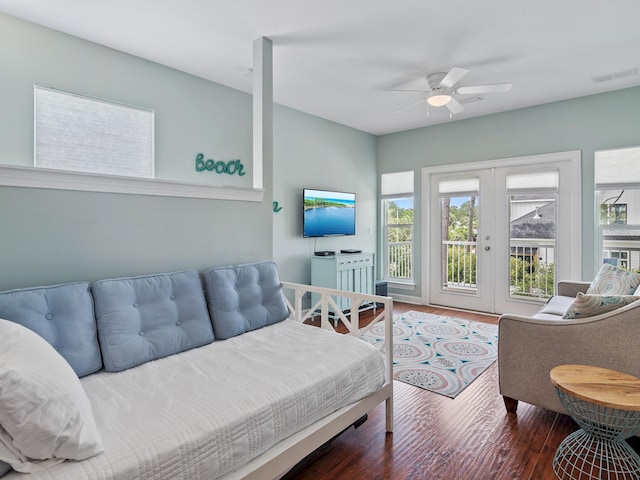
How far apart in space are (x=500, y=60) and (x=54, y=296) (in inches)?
142

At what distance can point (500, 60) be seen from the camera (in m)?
3.12

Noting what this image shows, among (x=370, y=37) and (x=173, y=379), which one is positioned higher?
(x=370, y=37)

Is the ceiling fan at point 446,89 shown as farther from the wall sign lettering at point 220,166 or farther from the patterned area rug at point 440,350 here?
the patterned area rug at point 440,350

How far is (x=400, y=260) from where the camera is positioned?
18.6 ft

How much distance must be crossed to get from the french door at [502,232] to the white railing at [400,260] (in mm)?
327

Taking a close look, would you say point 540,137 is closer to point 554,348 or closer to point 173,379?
point 554,348

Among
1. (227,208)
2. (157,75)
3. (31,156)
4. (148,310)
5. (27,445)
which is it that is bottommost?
(27,445)

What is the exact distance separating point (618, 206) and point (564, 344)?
9.15ft

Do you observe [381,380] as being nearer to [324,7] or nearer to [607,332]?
[607,332]

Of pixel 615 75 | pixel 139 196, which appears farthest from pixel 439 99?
pixel 139 196

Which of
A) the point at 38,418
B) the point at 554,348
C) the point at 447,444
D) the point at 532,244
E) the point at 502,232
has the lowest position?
the point at 447,444

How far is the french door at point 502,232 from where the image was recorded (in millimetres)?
4230

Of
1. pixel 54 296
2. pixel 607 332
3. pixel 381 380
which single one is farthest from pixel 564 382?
pixel 54 296

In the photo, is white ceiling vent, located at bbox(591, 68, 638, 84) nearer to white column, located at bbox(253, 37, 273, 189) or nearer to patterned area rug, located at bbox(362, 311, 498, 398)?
patterned area rug, located at bbox(362, 311, 498, 398)
